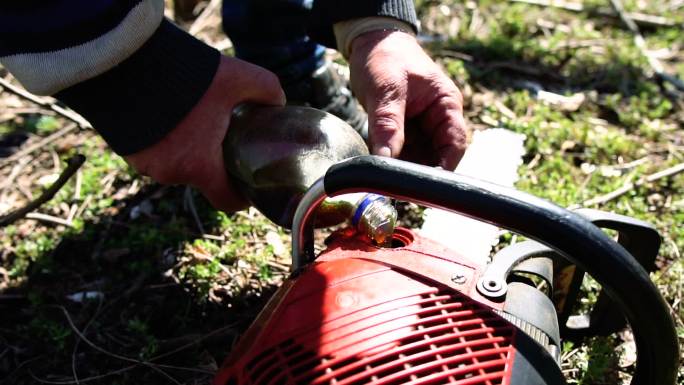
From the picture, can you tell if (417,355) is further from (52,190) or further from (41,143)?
(41,143)

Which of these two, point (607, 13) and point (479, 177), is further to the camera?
point (607, 13)

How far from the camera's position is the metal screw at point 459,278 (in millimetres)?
1256

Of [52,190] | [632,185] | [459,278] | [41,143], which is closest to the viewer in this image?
[459,278]

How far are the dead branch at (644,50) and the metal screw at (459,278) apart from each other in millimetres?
2208

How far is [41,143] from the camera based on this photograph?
9.30ft

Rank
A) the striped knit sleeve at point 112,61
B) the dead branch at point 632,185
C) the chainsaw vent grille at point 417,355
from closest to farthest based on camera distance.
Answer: the chainsaw vent grille at point 417,355
the striped knit sleeve at point 112,61
the dead branch at point 632,185

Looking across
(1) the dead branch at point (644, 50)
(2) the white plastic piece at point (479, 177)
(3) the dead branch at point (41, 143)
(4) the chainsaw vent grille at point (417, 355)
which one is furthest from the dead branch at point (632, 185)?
(3) the dead branch at point (41, 143)

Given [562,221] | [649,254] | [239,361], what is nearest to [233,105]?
[239,361]

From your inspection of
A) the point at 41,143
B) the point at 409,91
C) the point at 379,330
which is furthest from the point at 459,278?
the point at 41,143

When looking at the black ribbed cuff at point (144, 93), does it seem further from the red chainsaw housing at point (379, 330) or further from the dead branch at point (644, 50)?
the dead branch at point (644, 50)

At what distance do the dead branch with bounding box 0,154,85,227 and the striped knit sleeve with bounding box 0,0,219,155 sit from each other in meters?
0.42

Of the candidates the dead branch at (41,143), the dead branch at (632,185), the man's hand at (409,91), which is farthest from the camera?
the dead branch at (41,143)

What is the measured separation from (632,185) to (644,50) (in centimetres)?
123

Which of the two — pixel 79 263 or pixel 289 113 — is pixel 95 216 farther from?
pixel 289 113
